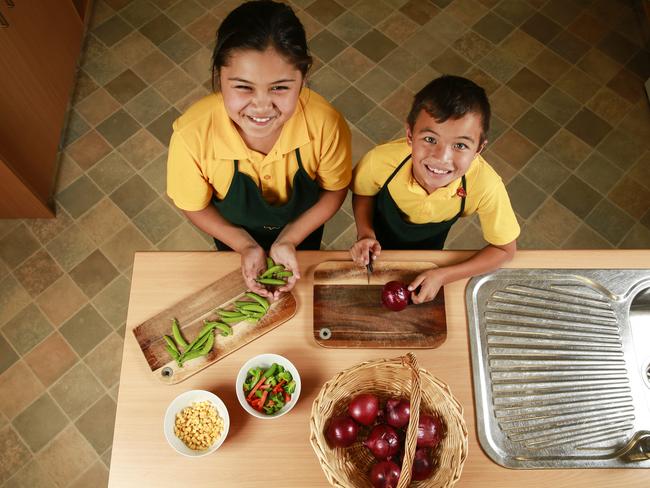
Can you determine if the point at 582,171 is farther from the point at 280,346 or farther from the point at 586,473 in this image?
the point at 280,346

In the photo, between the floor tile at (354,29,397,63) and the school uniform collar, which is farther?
the floor tile at (354,29,397,63)

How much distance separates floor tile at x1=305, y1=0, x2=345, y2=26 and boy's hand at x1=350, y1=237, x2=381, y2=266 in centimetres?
231

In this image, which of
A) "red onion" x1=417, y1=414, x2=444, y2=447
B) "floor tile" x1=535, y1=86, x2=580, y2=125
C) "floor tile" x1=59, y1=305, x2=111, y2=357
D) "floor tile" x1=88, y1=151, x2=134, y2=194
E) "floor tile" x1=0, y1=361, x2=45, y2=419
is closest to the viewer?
"red onion" x1=417, y1=414, x2=444, y2=447

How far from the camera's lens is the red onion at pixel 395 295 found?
1373mm

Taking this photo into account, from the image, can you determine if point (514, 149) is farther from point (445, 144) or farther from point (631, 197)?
point (445, 144)

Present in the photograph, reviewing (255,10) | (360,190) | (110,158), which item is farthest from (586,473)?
(110,158)

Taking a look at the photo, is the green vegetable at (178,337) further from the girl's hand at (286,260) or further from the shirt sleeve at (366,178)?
the shirt sleeve at (366,178)

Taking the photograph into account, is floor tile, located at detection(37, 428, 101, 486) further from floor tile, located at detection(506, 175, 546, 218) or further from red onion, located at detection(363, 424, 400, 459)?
floor tile, located at detection(506, 175, 546, 218)

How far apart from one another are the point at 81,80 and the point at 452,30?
245 cm

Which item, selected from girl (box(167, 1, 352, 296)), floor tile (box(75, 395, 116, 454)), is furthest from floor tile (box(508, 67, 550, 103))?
floor tile (box(75, 395, 116, 454))

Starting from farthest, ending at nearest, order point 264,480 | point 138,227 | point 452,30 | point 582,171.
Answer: point 452,30 < point 582,171 < point 138,227 < point 264,480

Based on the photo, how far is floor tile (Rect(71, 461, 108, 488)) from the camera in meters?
2.18

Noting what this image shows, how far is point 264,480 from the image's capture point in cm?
124

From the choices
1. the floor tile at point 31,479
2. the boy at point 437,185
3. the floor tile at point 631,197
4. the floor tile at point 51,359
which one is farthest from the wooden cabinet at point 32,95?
the floor tile at point 631,197
